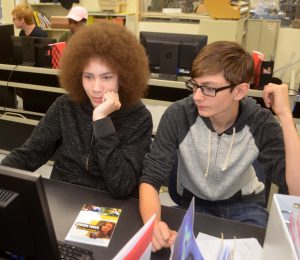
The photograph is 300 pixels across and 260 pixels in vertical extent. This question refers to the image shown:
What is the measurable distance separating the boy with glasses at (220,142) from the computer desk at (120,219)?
0.13 meters

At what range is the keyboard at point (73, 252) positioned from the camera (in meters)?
0.86

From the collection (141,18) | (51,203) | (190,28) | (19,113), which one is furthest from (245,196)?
(141,18)

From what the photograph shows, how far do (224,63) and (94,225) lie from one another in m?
0.72

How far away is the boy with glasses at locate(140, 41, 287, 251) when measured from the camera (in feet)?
4.08

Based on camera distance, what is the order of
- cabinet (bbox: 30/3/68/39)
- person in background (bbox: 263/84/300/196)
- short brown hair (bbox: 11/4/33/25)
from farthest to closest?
cabinet (bbox: 30/3/68/39)
short brown hair (bbox: 11/4/33/25)
person in background (bbox: 263/84/300/196)

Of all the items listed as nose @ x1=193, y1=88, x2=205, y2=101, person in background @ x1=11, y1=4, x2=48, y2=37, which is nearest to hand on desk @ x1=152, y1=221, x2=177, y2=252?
nose @ x1=193, y1=88, x2=205, y2=101

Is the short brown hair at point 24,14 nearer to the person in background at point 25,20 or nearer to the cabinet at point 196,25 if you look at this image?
the person in background at point 25,20

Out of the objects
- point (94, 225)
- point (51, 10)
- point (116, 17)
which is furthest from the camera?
point (51, 10)

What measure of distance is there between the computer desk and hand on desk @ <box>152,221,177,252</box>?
2cm

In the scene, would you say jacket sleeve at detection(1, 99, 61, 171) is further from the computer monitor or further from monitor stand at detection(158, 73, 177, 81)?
monitor stand at detection(158, 73, 177, 81)

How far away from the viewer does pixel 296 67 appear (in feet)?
16.3

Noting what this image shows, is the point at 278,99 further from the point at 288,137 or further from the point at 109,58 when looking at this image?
the point at 109,58

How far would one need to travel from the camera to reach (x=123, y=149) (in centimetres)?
134

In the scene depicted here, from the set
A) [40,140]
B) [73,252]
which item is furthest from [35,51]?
[73,252]
